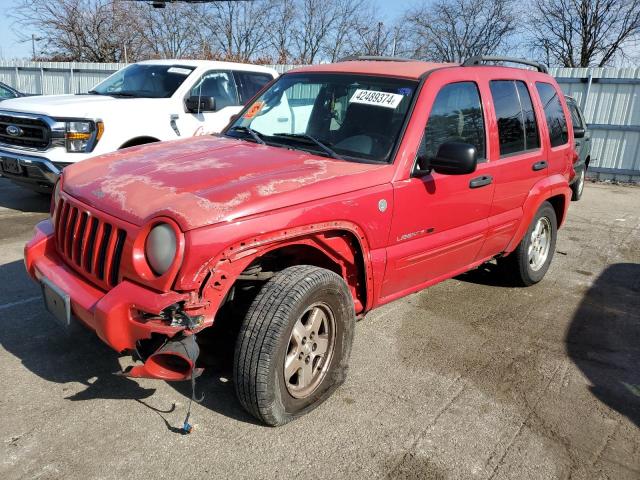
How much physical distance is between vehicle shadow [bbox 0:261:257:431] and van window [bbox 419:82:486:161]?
191cm

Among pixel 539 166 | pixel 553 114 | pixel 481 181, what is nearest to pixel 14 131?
pixel 481 181

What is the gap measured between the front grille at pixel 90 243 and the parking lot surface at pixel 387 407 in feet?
2.52

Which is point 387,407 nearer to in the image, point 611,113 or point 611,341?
point 611,341

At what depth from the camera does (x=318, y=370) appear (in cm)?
313

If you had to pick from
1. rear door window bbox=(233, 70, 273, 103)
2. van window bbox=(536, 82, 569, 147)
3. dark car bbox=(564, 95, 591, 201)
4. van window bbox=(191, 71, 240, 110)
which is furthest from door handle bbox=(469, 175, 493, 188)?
dark car bbox=(564, 95, 591, 201)

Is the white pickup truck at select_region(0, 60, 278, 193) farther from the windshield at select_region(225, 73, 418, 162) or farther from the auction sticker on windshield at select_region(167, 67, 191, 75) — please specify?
the windshield at select_region(225, 73, 418, 162)

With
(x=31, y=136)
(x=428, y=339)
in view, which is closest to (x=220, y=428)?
(x=428, y=339)

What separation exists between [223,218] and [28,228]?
4.79 metres

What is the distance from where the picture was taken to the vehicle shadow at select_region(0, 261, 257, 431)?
123 inches

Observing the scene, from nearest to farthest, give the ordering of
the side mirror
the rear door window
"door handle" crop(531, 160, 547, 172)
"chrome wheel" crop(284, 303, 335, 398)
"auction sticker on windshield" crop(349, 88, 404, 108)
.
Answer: "chrome wheel" crop(284, 303, 335, 398), the side mirror, "auction sticker on windshield" crop(349, 88, 404, 108), "door handle" crop(531, 160, 547, 172), the rear door window

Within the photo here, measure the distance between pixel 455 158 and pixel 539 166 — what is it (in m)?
1.78

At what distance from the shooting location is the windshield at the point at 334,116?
3.51 m

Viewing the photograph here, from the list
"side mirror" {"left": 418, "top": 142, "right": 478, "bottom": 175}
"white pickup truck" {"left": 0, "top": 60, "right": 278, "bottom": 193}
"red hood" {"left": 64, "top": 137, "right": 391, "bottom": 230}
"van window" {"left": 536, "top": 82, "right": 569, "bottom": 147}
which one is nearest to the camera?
"red hood" {"left": 64, "top": 137, "right": 391, "bottom": 230}

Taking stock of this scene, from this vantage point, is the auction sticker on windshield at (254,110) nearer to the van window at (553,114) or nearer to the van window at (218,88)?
the van window at (553,114)
